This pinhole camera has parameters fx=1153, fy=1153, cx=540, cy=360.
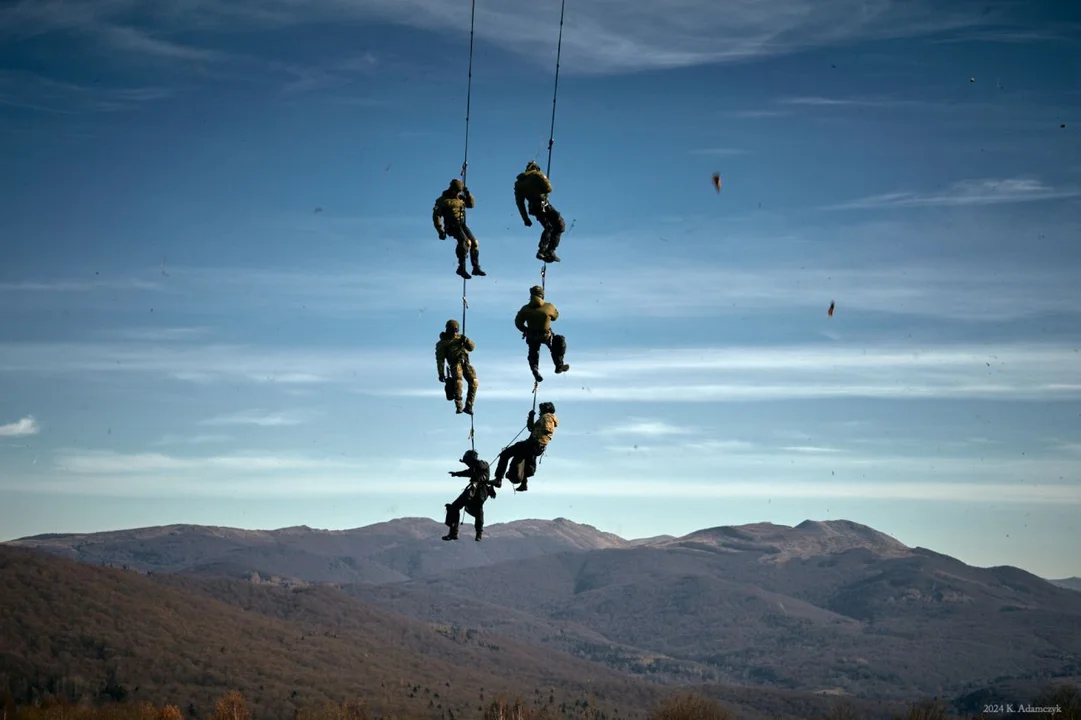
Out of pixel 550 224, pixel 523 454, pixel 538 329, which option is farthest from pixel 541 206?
pixel 523 454

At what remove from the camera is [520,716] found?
15788 centimetres

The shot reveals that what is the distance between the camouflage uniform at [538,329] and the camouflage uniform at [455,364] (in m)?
1.73

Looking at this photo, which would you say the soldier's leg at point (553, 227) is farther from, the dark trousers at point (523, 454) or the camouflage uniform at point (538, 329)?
the dark trousers at point (523, 454)

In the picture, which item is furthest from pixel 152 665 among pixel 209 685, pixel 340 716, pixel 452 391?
pixel 452 391

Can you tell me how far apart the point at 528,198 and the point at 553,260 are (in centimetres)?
176

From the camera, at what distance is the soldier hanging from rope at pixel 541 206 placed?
29.8 m

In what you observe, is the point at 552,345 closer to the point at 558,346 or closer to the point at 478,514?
the point at 558,346

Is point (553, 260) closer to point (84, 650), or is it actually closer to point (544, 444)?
point (544, 444)

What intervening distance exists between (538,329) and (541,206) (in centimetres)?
319

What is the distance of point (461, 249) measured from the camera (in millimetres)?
30312

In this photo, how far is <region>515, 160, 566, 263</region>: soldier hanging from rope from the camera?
29781 millimetres

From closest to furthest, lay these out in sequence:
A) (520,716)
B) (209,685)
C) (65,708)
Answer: (65,708) → (520,716) → (209,685)

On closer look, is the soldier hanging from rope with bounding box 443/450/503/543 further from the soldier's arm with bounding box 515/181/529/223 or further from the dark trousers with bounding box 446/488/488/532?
the soldier's arm with bounding box 515/181/529/223

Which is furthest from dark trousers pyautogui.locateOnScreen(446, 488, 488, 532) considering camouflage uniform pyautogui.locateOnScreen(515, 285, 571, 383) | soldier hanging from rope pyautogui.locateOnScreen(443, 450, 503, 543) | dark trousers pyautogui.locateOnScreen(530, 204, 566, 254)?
dark trousers pyautogui.locateOnScreen(530, 204, 566, 254)
